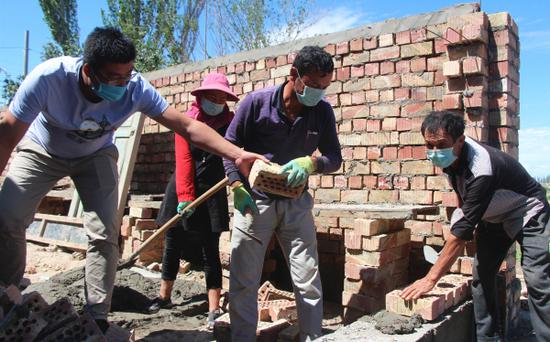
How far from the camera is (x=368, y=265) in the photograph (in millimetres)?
3244

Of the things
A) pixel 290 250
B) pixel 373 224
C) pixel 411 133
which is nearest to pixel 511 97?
pixel 411 133

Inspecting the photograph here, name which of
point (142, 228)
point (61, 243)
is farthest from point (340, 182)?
point (61, 243)

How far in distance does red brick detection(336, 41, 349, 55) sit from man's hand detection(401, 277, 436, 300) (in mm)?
2258

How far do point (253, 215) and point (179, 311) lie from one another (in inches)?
57.6

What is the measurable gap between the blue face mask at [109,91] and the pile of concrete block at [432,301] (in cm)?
182

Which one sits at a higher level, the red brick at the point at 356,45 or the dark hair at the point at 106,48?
the red brick at the point at 356,45

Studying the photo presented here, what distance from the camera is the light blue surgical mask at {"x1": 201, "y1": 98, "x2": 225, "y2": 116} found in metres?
3.53

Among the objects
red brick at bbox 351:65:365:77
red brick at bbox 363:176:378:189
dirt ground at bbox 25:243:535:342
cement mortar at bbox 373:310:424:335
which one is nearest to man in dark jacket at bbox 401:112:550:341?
cement mortar at bbox 373:310:424:335

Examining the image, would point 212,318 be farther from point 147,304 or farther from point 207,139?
point 207,139

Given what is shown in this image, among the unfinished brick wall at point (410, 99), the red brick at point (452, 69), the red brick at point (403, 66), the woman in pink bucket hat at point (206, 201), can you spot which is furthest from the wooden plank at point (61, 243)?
the red brick at point (452, 69)

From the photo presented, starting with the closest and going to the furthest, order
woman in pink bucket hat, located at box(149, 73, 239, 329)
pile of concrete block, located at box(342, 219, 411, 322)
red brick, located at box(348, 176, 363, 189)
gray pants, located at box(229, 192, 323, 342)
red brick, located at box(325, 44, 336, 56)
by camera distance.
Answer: gray pants, located at box(229, 192, 323, 342)
pile of concrete block, located at box(342, 219, 411, 322)
woman in pink bucket hat, located at box(149, 73, 239, 329)
red brick, located at box(348, 176, 363, 189)
red brick, located at box(325, 44, 336, 56)

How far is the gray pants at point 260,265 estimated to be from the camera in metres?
2.61

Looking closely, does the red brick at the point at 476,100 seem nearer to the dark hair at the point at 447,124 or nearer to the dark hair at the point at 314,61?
the dark hair at the point at 447,124

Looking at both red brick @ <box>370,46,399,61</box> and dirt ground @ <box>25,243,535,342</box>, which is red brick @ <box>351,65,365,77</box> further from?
dirt ground @ <box>25,243,535,342</box>
